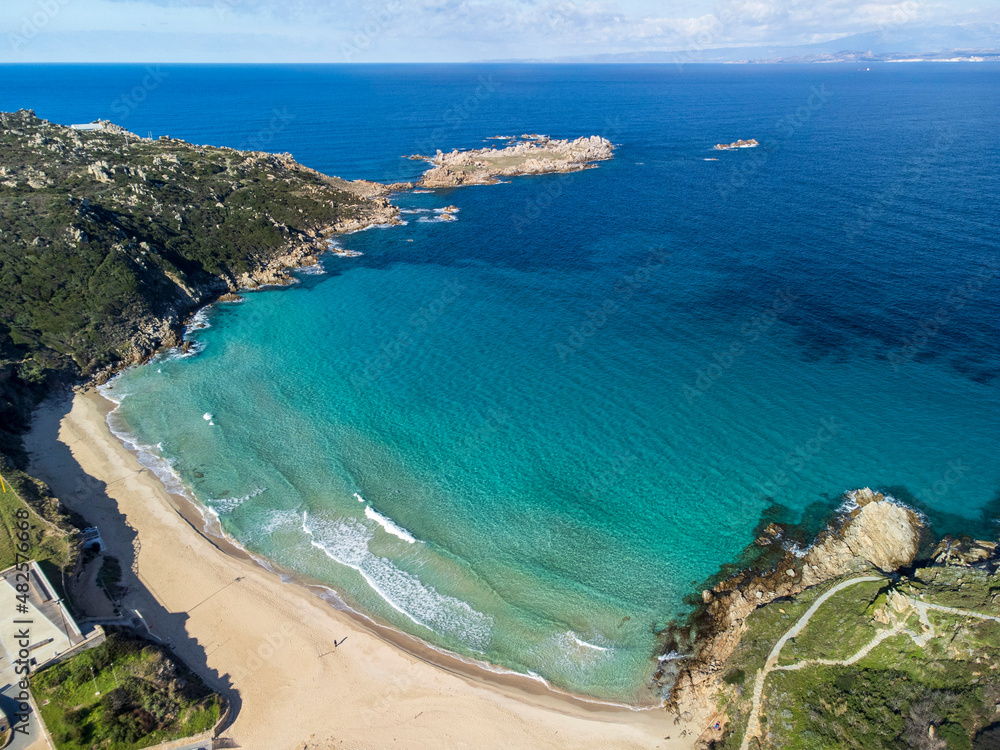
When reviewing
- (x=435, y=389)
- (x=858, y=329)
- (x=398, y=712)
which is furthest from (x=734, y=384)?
(x=398, y=712)

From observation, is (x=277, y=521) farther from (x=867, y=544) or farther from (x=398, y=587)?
(x=867, y=544)

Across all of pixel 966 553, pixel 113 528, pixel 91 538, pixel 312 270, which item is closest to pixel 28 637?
pixel 91 538

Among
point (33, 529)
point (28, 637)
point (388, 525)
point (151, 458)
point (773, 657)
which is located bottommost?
point (773, 657)

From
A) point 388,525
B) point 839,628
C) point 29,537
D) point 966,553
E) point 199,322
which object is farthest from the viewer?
point 199,322

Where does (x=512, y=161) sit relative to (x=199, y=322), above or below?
above

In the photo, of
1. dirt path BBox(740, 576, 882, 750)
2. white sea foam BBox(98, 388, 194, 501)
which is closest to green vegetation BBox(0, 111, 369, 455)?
white sea foam BBox(98, 388, 194, 501)

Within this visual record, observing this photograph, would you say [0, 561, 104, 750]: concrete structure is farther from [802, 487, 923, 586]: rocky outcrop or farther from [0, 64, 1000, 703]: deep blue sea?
[802, 487, 923, 586]: rocky outcrop
